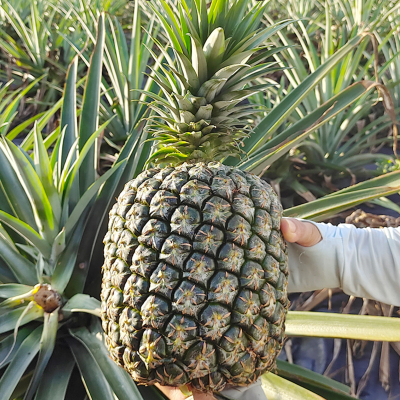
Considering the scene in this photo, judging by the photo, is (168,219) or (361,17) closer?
(168,219)

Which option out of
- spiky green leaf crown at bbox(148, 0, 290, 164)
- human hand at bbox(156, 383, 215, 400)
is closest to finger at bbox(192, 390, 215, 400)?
human hand at bbox(156, 383, 215, 400)

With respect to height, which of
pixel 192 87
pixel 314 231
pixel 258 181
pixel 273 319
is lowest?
pixel 273 319

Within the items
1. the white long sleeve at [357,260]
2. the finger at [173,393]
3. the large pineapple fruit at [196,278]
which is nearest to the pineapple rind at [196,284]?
the large pineapple fruit at [196,278]

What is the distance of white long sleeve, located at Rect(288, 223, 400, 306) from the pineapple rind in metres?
0.24

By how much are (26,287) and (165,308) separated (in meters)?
0.52

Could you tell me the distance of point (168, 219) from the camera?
764mm

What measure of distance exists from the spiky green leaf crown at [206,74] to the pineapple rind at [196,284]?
200 mm

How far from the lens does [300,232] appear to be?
0.91m

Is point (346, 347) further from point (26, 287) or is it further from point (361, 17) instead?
point (361, 17)

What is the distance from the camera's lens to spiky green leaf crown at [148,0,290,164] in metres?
0.94

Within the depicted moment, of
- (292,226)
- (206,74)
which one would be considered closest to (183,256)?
(292,226)

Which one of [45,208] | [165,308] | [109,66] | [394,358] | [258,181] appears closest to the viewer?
[165,308]

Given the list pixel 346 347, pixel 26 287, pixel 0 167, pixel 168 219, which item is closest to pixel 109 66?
pixel 0 167

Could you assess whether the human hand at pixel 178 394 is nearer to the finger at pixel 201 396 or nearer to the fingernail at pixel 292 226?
the finger at pixel 201 396
